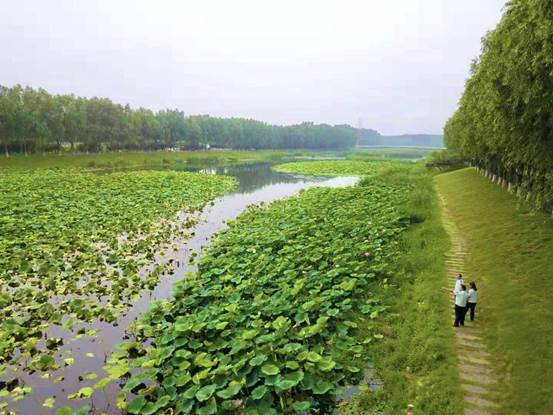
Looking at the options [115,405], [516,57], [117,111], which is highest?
[117,111]

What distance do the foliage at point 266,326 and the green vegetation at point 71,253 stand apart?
7.28 feet

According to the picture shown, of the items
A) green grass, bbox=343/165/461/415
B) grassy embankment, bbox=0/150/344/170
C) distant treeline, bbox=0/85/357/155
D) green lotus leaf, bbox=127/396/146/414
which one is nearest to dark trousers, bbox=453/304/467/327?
green grass, bbox=343/165/461/415

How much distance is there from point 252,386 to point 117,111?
87.3m

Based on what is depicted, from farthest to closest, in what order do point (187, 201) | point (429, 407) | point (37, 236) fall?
point (187, 201) → point (37, 236) → point (429, 407)

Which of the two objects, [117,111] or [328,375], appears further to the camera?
[117,111]

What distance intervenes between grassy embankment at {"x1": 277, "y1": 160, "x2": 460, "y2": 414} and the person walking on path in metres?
0.34

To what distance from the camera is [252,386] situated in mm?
7953

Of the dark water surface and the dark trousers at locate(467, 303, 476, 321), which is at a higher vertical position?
the dark trousers at locate(467, 303, 476, 321)

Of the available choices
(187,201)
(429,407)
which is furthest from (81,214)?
(429,407)

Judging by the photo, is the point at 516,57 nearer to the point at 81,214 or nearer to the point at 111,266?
the point at 111,266

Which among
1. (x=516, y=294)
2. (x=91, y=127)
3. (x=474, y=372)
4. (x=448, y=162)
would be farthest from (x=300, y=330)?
(x=91, y=127)

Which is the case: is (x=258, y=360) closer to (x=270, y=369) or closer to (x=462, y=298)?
(x=270, y=369)

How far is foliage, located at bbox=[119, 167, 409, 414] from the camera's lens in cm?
769

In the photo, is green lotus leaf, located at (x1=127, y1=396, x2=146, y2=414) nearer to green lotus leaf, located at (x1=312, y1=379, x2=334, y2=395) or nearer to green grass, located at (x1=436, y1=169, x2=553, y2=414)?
green lotus leaf, located at (x1=312, y1=379, x2=334, y2=395)
